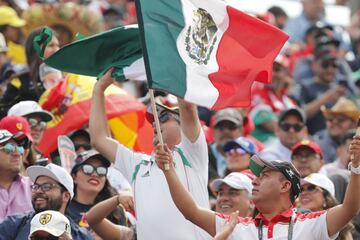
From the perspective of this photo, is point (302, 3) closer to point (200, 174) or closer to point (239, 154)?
point (239, 154)

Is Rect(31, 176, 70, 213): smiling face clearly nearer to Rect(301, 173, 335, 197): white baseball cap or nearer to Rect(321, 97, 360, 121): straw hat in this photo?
Rect(301, 173, 335, 197): white baseball cap

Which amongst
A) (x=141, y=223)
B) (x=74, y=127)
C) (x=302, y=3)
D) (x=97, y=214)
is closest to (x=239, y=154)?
(x=74, y=127)

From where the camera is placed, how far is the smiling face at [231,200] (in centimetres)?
1268

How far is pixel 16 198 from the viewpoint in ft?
40.8

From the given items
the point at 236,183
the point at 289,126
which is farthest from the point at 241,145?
the point at 236,183

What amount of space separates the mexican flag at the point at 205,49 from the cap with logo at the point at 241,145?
3618 millimetres

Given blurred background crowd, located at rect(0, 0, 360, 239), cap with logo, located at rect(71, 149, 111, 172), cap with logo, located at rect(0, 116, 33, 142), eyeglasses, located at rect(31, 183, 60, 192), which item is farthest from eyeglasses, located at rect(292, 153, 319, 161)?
eyeglasses, located at rect(31, 183, 60, 192)

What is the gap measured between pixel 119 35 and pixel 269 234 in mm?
2535

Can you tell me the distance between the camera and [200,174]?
11.2 metres

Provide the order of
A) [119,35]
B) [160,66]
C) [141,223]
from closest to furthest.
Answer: [160,66]
[141,223]
[119,35]

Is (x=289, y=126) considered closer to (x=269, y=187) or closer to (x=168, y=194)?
(x=168, y=194)

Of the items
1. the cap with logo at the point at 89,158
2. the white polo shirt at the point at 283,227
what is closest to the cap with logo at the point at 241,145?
the cap with logo at the point at 89,158

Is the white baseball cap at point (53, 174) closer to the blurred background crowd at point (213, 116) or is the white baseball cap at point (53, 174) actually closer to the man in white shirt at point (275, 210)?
the blurred background crowd at point (213, 116)

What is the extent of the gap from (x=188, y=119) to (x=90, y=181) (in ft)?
7.16
